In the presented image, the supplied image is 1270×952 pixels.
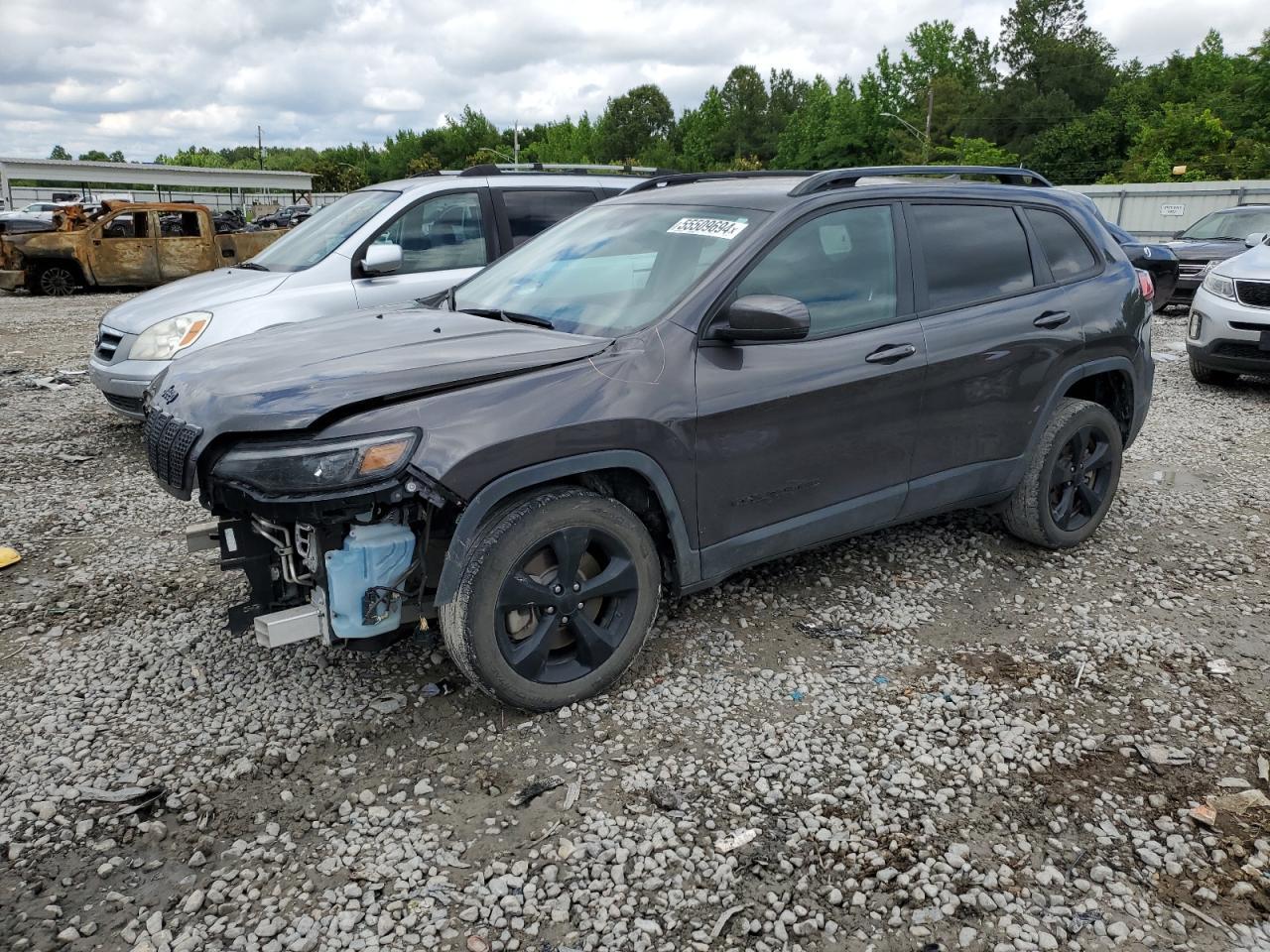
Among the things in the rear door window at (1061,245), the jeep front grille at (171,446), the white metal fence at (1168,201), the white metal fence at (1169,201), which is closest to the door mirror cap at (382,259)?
the jeep front grille at (171,446)

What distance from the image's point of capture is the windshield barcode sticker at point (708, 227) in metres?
3.70

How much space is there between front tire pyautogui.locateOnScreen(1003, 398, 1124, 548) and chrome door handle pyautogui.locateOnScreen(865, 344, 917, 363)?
1.10m

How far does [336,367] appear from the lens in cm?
312

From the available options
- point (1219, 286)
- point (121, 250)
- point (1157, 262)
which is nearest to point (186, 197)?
point (121, 250)

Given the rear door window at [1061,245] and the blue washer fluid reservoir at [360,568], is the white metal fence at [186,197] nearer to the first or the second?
the rear door window at [1061,245]

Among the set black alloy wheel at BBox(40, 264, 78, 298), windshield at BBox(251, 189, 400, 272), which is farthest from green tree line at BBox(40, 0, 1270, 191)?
windshield at BBox(251, 189, 400, 272)

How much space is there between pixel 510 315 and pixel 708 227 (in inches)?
35.1

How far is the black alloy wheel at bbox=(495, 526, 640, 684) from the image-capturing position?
315 centimetres

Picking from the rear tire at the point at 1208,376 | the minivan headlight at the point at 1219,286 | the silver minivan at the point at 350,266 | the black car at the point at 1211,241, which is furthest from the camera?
the black car at the point at 1211,241

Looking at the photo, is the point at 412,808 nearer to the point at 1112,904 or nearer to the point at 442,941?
the point at 442,941

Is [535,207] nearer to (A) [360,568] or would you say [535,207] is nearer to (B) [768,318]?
(B) [768,318]

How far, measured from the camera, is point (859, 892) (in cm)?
254

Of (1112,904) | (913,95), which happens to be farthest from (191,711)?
(913,95)

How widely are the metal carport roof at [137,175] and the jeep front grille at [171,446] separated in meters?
58.0
